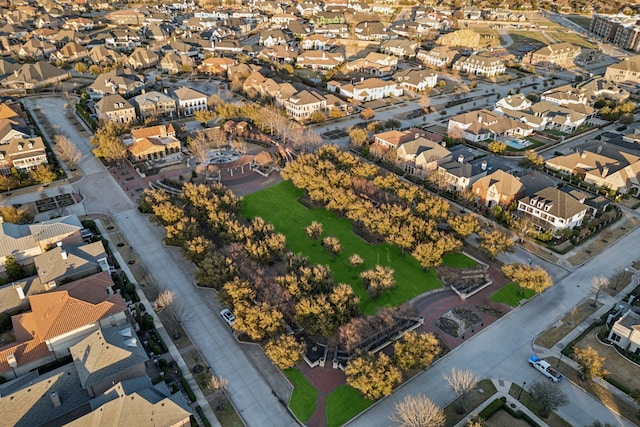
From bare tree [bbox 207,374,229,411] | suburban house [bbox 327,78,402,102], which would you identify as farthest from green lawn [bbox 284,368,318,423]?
suburban house [bbox 327,78,402,102]

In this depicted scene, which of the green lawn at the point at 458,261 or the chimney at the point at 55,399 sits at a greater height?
the chimney at the point at 55,399

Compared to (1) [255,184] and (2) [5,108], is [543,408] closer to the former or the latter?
(1) [255,184]

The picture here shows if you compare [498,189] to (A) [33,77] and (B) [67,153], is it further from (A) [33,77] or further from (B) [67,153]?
(A) [33,77]

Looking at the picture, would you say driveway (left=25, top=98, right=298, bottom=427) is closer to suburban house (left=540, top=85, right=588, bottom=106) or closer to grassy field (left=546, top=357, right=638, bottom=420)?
grassy field (left=546, top=357, right=638, bottom=420)

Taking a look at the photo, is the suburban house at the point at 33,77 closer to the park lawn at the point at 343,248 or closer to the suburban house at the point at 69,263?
the park lawn at the point at 343,248

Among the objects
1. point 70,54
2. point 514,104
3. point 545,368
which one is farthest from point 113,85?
point 545,368

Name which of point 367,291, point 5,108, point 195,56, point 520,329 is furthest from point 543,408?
point 195,56

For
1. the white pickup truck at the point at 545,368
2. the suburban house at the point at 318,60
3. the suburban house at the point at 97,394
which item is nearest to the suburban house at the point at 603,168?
the white pickup truck at the point at 545,368
